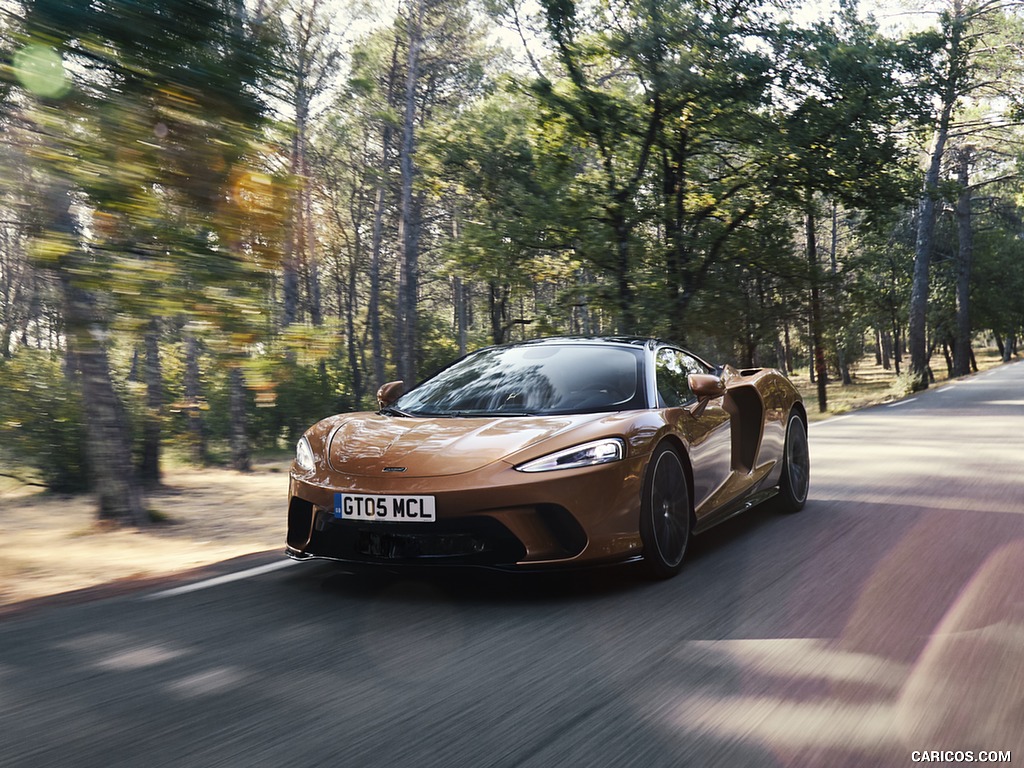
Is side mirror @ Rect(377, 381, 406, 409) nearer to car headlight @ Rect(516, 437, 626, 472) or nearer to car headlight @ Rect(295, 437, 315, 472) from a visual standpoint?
car headlight @ Rect(295, 437, 315, 472)

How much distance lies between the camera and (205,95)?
5.77 meters

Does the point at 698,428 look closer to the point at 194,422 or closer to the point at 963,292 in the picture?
the point at 194,422

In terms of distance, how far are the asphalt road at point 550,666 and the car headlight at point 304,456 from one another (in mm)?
627

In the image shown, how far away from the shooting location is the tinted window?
5.85 meters

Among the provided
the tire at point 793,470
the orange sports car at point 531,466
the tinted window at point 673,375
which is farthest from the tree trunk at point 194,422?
the orange sports car at point 531,466

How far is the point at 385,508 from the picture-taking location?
15.3 feet

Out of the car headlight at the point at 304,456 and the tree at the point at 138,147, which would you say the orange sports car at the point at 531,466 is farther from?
the tree at the point at 138,147

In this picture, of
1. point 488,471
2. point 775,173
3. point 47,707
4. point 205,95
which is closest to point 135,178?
point 205,95

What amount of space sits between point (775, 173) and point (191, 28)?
13591 mm

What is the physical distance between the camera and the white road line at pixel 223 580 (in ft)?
17.0

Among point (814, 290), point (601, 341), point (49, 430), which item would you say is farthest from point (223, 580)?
point (814, 290)

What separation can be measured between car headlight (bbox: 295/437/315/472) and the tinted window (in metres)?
1.95

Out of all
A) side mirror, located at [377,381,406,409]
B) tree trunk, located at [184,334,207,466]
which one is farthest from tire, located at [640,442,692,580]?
tree trunk, located at [184,334,207,466]
